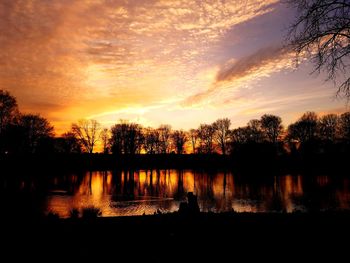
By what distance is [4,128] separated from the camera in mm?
48844

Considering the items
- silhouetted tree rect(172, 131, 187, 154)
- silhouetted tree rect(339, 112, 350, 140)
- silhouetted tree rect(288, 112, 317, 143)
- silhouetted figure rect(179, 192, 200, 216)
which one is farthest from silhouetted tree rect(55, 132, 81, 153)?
silhouetted figure rect(179, 192, 200, 216)

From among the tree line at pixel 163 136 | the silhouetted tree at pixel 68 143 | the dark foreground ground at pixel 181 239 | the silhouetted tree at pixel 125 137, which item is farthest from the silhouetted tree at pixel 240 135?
the dark foreground ground at pixel 181 239

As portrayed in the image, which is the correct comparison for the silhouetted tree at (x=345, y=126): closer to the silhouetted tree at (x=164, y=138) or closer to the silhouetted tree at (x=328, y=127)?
the silhouetted tree at (x=328, y=127)

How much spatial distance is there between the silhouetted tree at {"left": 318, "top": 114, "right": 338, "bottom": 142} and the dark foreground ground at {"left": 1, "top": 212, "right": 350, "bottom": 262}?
256 ft

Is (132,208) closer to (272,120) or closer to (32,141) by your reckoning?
(32,141)

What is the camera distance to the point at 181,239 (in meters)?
8.40

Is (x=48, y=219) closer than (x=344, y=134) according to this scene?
Yes

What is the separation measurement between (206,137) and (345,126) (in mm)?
48176

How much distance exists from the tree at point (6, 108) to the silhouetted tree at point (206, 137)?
71.0 metres

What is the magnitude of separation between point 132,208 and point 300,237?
17.1 m

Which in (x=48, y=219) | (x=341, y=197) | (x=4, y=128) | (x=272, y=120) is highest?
(x=272, y=120)

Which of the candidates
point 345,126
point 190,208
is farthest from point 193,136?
point 190,208

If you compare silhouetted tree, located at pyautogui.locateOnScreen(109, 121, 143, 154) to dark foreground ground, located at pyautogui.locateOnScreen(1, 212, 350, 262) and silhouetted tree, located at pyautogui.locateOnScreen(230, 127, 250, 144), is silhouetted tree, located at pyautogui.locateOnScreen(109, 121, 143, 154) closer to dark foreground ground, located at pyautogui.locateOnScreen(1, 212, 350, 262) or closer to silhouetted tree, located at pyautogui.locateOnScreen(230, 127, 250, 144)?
silhouetted tree, located at pyautogui.locateOnScreen(230, 127, 250, 144)

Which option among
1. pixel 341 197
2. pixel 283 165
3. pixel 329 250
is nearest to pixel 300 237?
pixel 329 250
